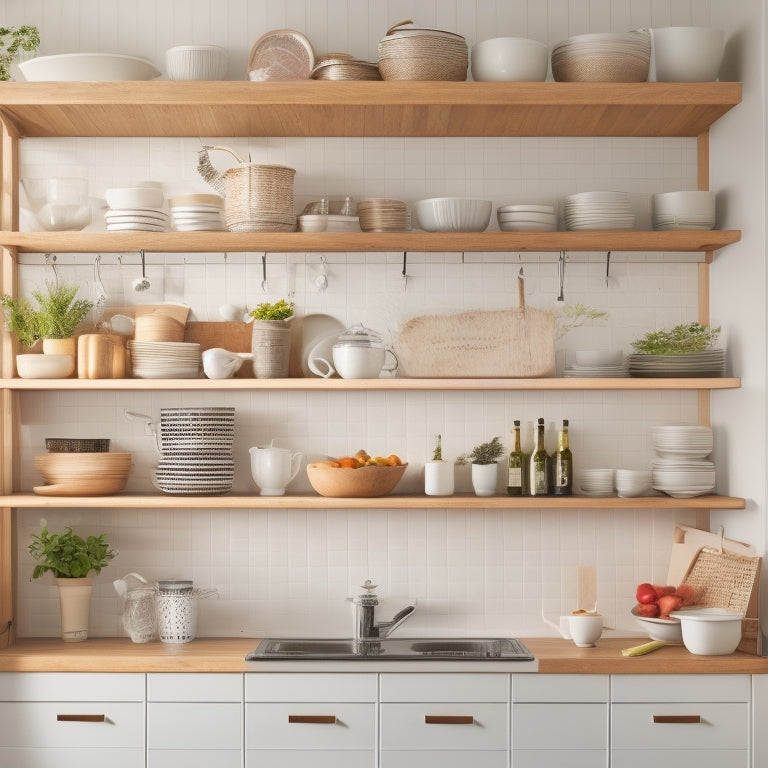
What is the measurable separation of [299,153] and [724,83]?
141 centimetres

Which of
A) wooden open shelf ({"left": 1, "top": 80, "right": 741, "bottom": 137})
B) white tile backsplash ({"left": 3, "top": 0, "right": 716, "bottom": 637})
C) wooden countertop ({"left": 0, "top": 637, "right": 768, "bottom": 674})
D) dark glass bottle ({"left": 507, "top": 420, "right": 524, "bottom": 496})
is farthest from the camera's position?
white tile backsplash ({"left": 3, "top": 0, "right": 716, "bottom": 637})

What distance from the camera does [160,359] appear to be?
10.2ft

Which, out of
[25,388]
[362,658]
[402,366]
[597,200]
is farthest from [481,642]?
[25,388]

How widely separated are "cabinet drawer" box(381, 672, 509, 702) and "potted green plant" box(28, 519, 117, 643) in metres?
1.05

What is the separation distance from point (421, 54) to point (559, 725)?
6.88 ft

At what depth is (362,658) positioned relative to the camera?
283 cm

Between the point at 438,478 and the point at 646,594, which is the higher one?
the point at 438,478

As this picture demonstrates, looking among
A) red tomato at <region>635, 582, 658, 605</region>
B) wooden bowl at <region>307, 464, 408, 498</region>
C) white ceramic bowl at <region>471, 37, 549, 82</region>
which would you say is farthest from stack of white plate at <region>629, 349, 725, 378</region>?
white ceramic bowl at <region>471, 37, 549, 82</region>

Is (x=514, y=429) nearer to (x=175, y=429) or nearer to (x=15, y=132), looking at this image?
(x=175, y=429)

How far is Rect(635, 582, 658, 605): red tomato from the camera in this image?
3.00 m

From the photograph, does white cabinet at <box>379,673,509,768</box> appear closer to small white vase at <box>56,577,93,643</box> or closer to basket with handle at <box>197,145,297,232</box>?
small white vase at <box>56,577,93,643</box>

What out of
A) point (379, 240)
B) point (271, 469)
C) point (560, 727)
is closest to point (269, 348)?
point (271, 469)

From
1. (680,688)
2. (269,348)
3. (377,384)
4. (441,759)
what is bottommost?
(441,759)

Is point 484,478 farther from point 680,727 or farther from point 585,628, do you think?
point 680,727
